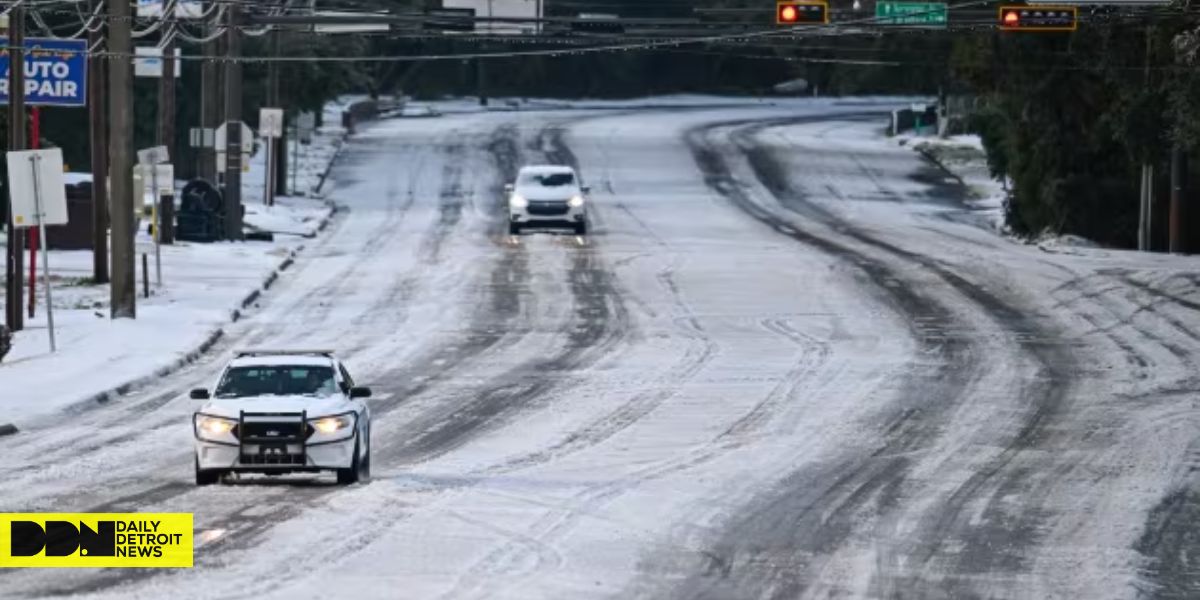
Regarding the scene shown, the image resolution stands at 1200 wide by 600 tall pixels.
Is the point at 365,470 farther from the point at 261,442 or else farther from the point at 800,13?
the point at 800,13

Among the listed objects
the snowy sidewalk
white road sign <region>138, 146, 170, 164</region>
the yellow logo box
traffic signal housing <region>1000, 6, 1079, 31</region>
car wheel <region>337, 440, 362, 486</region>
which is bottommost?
the snowy sidewalk

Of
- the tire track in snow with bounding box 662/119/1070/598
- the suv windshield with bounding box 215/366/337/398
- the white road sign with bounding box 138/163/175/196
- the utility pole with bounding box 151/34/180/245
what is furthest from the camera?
the utility pole with bounding box 151/34/180/245

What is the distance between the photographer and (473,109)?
112m

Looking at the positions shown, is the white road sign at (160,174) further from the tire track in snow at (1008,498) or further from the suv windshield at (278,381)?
the suv windshield at (278,381)

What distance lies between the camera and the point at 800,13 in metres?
43.5

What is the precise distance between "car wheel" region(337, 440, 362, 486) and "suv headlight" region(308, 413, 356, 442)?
0.22 m

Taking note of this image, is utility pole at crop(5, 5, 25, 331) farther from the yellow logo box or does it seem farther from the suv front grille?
the suv front grille

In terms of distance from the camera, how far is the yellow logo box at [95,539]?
17453 millimetres

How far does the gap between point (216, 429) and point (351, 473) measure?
4.37 ft

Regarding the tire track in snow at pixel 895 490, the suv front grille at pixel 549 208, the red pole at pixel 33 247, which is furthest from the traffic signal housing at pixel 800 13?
the suv front grille at pixel 549 208

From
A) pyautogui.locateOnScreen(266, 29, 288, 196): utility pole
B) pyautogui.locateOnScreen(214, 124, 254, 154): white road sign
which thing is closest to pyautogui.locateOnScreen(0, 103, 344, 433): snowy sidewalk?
pyautogui.locateOnScreen(214, 124, 254, 154): white road sign

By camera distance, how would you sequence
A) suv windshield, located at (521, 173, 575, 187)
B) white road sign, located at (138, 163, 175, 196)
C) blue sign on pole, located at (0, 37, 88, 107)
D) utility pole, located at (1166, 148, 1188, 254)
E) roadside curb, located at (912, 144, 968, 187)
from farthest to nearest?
roadside curb, located at (912, 144, 968, 187), suv windshield, located at (521, 173, 575, 187), utility pole, located at (1166, 148, 1188, 254), white road sign, located at (138, 163, 175, 196), blue sign on pole, located at (0, 37, 88, 107)

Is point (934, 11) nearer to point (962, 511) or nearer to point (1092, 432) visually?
point (1092, 432)

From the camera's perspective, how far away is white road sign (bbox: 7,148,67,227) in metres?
35.6
